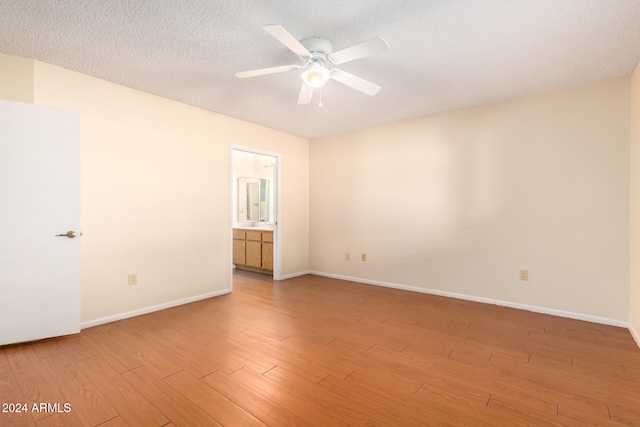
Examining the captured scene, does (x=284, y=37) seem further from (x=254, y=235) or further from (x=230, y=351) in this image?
(x=254, y=235)

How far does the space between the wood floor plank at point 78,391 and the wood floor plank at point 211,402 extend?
36 centimetres

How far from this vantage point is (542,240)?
3260 mm

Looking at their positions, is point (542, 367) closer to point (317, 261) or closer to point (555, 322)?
point (555, 322)

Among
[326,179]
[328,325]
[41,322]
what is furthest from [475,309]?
[41,322]

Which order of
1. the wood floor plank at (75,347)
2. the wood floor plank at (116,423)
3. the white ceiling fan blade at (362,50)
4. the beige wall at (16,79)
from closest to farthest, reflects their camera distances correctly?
the wood floor plank at (116,423) < the white ceiling fan blade at (362,50) < the wood floor plank at (75,347) < the beige wall at (16,79)

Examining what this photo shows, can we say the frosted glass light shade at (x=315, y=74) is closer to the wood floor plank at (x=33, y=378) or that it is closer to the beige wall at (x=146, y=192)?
the beige wall at (x=146, y=192)

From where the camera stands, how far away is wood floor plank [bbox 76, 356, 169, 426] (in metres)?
1.59

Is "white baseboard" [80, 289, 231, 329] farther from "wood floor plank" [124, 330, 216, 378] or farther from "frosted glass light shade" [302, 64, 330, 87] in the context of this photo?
"frosted glass light shade" [302, 64, 330, 87]

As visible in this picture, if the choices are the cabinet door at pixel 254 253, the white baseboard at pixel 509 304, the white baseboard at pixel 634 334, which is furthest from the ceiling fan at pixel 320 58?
the cabinet door at pixel 254 253

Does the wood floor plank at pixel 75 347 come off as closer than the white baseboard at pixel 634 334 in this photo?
Yes

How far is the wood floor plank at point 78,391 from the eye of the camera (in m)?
1.61

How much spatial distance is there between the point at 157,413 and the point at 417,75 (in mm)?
3230

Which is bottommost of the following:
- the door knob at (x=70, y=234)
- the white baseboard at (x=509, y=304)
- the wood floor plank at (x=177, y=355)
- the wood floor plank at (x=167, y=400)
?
the wood floor plank at (x=177, y=355)

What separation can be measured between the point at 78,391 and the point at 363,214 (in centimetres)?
378
